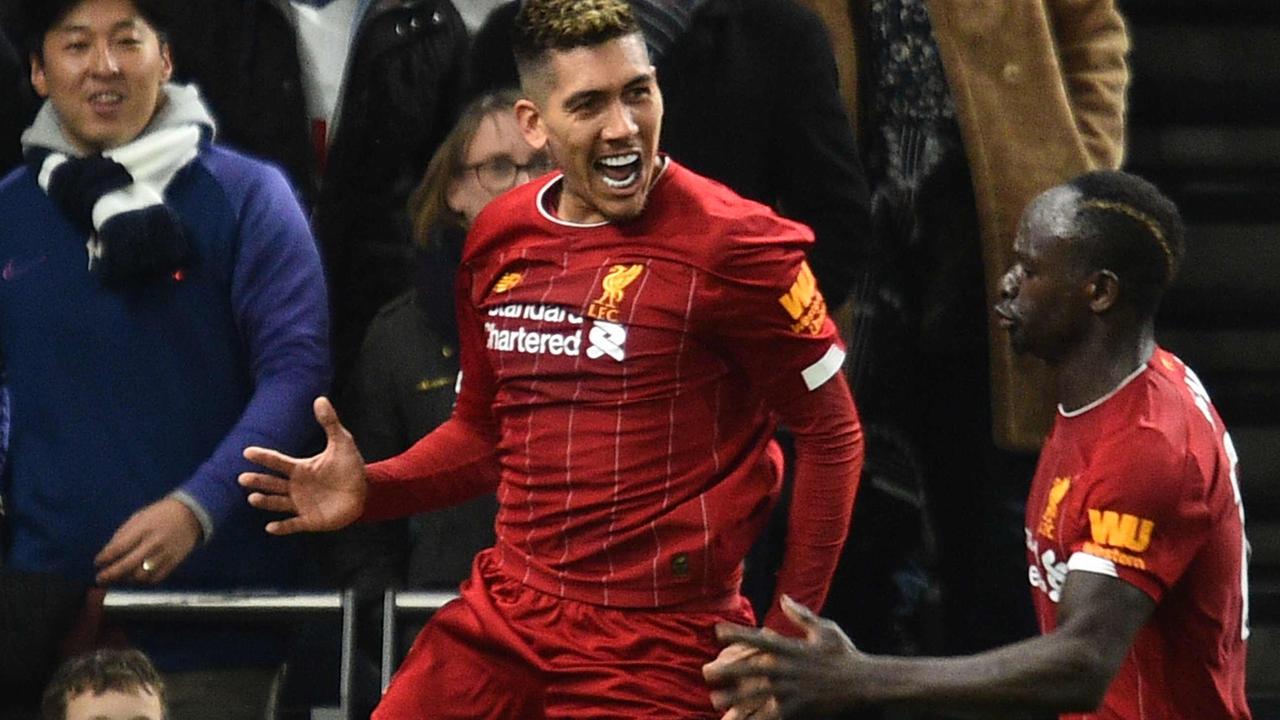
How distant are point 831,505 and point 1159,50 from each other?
2.66 meters

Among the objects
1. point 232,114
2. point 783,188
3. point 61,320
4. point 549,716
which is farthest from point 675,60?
point 549,716

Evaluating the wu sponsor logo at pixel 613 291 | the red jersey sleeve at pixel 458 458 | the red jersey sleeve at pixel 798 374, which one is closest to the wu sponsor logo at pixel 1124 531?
the red jersey sleeve at pixel 798 374

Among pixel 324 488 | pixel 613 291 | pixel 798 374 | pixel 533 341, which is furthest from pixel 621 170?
pixel 324 488

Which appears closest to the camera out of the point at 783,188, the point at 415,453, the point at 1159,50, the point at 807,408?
the point at 807,408

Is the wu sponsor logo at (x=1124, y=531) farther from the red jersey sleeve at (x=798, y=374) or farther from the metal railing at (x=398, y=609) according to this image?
the metal railing at (x=398, y=609)

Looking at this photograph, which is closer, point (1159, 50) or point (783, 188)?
point (783, 188)

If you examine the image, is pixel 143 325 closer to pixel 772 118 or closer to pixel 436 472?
pixel 436 472

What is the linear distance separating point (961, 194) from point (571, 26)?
4.78 feet

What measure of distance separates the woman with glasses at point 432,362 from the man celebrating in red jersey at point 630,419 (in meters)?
0.93

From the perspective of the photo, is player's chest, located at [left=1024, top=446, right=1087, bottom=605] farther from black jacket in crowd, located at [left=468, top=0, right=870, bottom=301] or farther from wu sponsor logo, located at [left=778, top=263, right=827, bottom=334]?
black jacket in crowd, located at [left=468, top=0, right=870, bottom=301]

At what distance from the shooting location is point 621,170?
4.24 meters

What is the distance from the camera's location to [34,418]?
17.0 ft

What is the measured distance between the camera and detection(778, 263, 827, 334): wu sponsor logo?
418 centimetres

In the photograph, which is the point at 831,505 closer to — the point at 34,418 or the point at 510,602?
the point at 510,602
